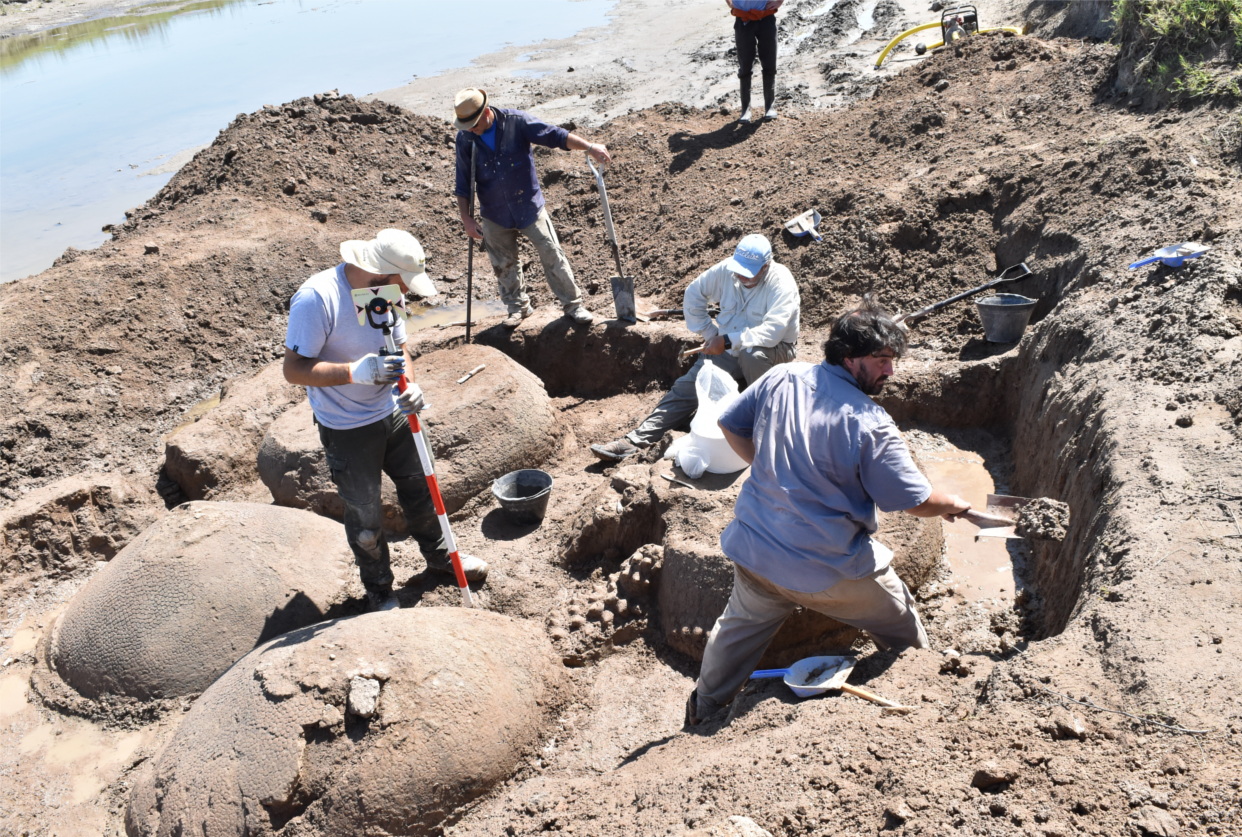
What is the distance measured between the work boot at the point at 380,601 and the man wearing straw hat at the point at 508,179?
3.45 m

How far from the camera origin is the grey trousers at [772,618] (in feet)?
10.9

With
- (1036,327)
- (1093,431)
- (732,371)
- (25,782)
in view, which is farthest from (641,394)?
(25,782)

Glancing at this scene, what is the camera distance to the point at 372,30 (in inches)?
1011

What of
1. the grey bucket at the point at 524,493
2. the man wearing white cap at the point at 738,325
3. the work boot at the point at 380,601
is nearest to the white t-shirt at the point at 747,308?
the man wearing white cap at the point at 738,325

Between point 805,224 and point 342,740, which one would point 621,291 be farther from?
point 342,740

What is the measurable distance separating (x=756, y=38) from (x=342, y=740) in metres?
9.48

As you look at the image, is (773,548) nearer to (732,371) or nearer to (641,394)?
(732,371)

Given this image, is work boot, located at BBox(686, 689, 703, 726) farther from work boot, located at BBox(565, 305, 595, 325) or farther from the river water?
the river water

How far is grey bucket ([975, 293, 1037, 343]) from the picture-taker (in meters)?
5.87

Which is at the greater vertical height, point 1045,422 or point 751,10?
point 751,10

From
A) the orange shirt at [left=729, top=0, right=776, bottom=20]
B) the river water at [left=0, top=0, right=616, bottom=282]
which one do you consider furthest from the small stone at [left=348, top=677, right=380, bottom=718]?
the river water at [left=0, top=0, right=616, bottom=282]

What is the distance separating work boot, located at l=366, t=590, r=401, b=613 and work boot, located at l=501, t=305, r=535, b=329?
355cm

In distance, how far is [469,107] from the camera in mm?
6508

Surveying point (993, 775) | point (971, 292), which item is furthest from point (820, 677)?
point (971, 292)
